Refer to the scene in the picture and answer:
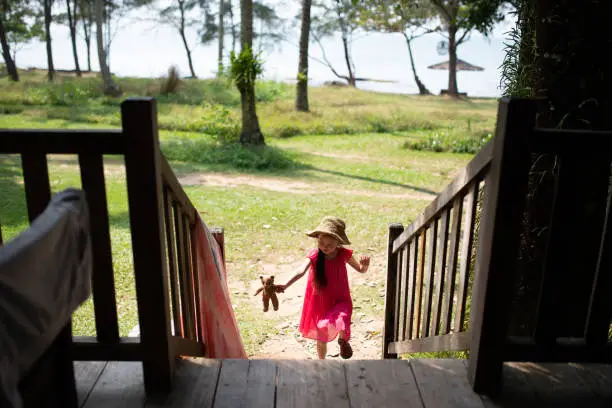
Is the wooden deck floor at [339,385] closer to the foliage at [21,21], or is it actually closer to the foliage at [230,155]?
the foliage at [230,155]

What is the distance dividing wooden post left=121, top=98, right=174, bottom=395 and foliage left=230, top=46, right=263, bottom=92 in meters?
13.2

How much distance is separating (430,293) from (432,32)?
126ft

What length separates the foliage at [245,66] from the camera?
1494 cm

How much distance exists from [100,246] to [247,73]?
13.4 metres

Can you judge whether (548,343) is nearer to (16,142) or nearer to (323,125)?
(16,142)

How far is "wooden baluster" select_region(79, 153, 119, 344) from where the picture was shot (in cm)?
217

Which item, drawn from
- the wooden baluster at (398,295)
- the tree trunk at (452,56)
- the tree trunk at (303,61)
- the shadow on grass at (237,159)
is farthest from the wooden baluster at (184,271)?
the tree trunk at (452,56)

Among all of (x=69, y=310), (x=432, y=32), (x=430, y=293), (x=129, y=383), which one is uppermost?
(x=432, y=32)

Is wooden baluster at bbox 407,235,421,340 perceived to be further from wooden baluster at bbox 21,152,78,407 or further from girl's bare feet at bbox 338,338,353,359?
wooden baluster at bbox 21,152,78,407

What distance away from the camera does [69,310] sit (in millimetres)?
1639

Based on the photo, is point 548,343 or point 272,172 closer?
point 548,343

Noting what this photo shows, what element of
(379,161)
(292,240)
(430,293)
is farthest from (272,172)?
(430,293)

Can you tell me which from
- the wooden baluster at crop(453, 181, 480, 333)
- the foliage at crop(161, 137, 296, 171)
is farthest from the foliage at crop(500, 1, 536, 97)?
the foliage at crop(161, 137, 296, 171)

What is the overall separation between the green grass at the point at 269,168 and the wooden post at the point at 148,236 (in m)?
3.23
